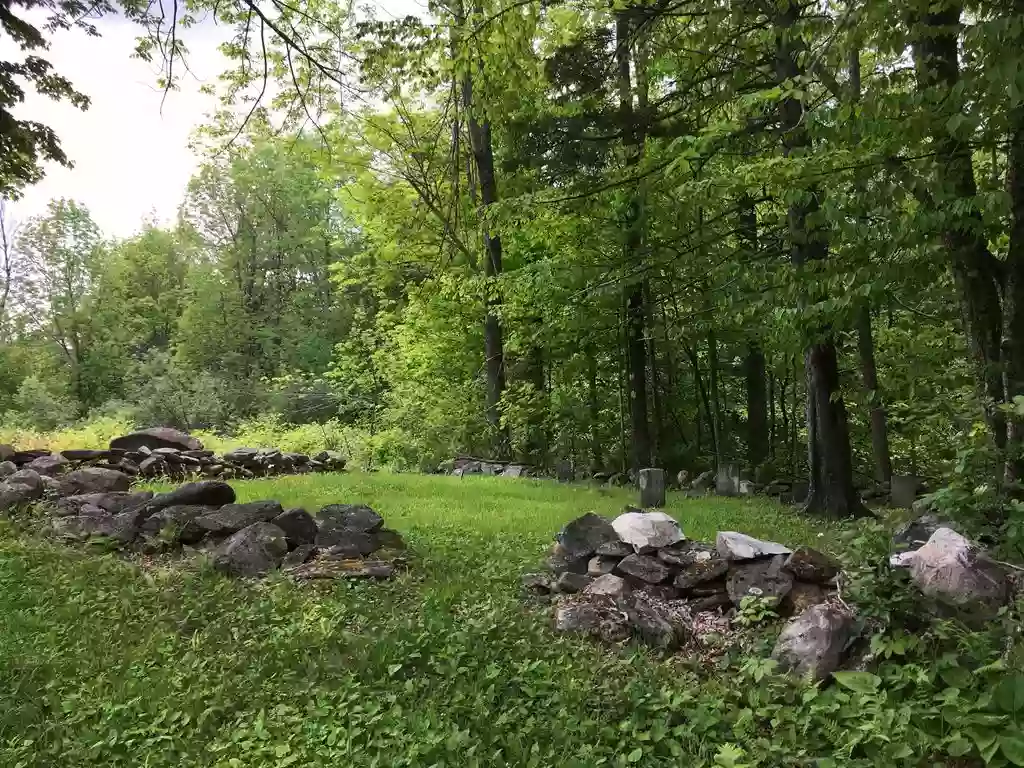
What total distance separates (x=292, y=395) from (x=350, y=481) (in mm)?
17651

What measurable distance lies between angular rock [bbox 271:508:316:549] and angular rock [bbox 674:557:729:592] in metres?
3.23

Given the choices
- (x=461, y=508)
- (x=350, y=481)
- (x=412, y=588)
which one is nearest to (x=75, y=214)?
(x=350, y=481)

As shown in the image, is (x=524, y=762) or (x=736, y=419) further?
(x=736, y=419)

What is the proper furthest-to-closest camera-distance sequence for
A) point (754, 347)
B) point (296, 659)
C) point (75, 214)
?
point (75, 214)
point (754, 347)
point (296, 659)

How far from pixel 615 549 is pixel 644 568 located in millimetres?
347

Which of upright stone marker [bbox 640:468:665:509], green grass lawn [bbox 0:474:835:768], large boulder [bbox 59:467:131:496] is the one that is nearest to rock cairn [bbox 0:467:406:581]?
green grass lawn [bbox 0:474:835:768]

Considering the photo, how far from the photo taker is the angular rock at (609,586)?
4965 mm

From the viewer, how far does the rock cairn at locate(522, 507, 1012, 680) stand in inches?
151

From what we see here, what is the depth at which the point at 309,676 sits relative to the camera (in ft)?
12.6

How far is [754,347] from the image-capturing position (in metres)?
15.4

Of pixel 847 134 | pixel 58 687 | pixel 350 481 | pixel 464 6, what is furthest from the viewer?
pixel 350 481

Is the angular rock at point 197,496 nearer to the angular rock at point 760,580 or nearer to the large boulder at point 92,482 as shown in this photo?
the large boulder at point 92,482

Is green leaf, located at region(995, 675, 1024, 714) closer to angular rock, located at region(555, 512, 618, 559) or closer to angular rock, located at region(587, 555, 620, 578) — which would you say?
angular rock, located at region(587, 555, 620, 578)

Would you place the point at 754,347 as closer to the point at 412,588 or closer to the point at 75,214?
the point at 412,588
